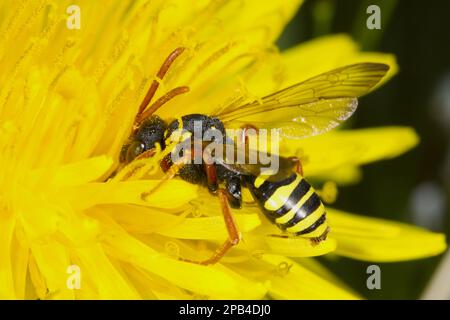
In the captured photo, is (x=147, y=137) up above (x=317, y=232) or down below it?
above

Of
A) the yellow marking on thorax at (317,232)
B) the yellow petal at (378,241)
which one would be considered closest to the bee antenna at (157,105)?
the yellow marking on thorax at (317,232)

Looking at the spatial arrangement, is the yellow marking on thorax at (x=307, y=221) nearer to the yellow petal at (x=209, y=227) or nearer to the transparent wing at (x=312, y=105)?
the yellow petal at (x=209, y=227)

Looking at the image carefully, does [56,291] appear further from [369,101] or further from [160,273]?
[369,101]

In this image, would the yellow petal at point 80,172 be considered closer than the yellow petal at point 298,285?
Yes

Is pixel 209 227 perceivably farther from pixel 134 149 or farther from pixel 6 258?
pixel 6 258

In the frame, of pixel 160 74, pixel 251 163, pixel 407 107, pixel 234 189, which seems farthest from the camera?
pixel 407 107

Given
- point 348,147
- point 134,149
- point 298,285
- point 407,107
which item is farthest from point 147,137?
point 407,107

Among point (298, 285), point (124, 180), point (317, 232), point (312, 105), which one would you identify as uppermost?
point (312, 105)
